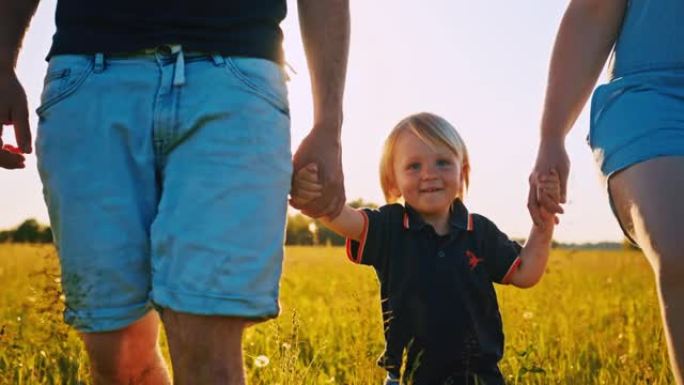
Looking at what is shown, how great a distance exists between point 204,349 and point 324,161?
0.64 m

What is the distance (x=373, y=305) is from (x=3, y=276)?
26.6 ft

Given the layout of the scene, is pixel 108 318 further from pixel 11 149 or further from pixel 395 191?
pixel 395 191

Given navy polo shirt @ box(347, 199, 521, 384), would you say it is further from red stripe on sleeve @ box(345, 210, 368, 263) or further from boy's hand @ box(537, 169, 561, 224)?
boy's hand @ box(537, 169, 561, 224)

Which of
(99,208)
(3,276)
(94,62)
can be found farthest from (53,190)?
(3,276)

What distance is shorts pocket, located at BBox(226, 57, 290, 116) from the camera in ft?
7.90

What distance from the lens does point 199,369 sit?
2.25m

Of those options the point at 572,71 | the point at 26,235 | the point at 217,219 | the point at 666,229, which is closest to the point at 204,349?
the point at 217,219

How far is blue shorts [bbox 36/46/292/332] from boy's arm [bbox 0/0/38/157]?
136 millimetres

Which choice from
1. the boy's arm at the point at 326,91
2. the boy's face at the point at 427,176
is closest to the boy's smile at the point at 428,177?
the boy's face at the point at 427,176

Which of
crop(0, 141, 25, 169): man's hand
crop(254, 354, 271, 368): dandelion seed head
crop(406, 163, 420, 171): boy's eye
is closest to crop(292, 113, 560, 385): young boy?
crop(406, 163, 420, 171): boy's eye

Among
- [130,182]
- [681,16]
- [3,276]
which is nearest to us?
[130,182]

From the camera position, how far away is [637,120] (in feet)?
9.04

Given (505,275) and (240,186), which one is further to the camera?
(505,275)

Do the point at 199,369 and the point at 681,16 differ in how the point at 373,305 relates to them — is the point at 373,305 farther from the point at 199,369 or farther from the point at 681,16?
the point at 199,369
